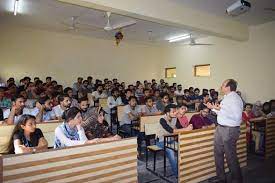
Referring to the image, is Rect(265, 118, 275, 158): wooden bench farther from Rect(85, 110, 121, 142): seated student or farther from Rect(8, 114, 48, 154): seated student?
Rect(8, 114, 48, 154): seated student

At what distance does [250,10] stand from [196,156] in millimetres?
4201

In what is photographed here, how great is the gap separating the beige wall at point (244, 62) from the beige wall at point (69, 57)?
221 cm

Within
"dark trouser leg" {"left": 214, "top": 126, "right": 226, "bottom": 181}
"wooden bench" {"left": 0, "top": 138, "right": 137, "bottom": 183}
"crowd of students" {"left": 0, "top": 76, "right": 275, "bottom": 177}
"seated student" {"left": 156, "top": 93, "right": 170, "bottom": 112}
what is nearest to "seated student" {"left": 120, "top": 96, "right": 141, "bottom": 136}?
"crowd of students" {"left": 0, "top": 76, "right": 275, "bottom": 177}

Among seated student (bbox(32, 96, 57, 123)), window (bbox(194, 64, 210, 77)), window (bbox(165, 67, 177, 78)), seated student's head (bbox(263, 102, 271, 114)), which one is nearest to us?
seated student (bbox(32, 96, 57, 123))

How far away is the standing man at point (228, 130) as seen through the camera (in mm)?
2971

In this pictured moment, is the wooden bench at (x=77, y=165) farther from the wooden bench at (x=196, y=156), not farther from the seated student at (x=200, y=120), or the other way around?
the seated student at (x=200, y=120)

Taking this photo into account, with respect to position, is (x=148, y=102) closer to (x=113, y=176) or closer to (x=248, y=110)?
(x=248, y=110)

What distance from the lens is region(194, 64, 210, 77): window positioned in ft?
29.3

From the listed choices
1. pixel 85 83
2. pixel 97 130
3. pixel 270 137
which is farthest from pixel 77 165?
pixel 85 83

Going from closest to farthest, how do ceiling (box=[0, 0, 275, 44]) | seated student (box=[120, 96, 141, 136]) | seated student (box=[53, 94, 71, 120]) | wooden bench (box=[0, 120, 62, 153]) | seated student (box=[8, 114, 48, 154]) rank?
seated student (box=[8, 114, 48, 154]), wooden bench (box=[0, 120, 62, 153]), seated student (box=[53, 94, 71, 120]), seated student (box=[120, 96, 141, 136]), ceiling (box=[0, 0, 275, 44])

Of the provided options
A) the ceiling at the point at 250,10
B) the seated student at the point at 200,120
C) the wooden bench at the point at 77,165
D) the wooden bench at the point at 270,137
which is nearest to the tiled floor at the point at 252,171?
the wooden bench at the point at 270,137

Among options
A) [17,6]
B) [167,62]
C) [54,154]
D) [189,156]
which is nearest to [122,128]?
[189,156]

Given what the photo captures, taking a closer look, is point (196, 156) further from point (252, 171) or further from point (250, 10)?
point (250, 10)

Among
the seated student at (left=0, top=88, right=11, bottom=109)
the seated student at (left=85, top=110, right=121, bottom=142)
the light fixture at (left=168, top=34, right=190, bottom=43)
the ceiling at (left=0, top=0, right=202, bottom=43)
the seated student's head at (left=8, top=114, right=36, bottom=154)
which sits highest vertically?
the ceiling at (left=0, top=0, right=202, bottom=43)
